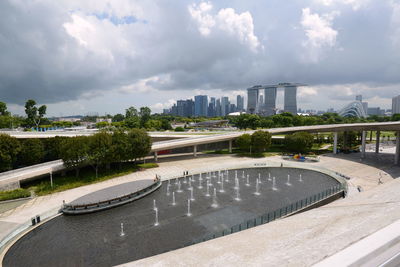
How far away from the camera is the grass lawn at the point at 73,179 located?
27934 millimetres

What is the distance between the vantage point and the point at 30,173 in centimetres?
2794

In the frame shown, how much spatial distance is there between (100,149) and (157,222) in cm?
1870

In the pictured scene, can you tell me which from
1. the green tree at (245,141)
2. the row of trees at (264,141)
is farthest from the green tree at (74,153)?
the row of trees at (264,141)

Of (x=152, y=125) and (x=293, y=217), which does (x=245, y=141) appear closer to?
(x=293, y=217)

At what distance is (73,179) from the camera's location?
3131 centimetres

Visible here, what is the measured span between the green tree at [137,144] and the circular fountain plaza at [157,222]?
391 inches

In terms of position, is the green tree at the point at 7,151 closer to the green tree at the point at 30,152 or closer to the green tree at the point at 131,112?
the green tree at the point at 30,152

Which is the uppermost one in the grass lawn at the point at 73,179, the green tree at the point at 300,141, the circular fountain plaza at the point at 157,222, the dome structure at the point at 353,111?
the dome structure at the point at 353,111

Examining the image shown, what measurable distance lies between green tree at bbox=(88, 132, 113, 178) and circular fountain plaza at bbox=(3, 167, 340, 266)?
11.3 metres

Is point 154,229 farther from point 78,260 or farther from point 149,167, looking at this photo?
point 149,167

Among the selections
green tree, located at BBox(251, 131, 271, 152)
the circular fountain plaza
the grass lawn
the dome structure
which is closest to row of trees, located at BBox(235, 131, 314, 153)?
green tree, located at BBox(251, 131, 271, 152)

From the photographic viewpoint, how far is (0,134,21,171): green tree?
96.8 ft

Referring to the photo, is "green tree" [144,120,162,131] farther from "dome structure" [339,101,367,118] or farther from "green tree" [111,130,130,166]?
"dome structure" [339,101,367,118]

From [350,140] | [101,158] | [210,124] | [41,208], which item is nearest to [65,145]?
[101,158]
